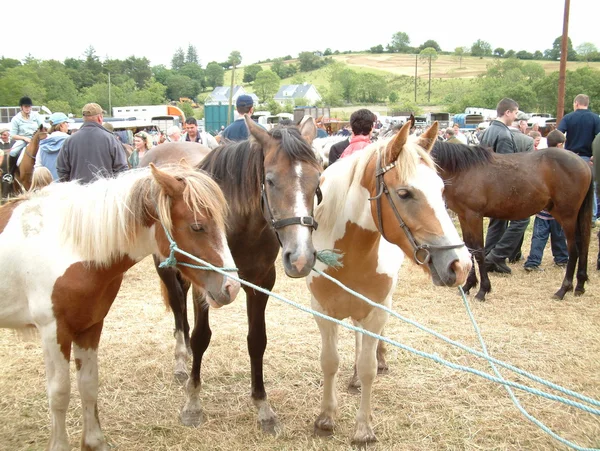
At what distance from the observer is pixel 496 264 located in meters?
7.44

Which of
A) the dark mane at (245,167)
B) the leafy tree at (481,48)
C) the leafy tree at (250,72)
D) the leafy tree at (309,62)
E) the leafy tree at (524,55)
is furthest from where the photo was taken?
the leafy tree at (309,62)

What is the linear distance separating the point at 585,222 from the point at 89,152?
20.3 feet

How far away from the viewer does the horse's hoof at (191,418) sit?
348cm

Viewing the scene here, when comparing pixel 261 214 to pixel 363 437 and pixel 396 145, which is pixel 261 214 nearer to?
pixel 396 145

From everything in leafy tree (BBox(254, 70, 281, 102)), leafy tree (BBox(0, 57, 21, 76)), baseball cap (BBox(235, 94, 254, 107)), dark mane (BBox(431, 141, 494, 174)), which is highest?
leafy tree (BBox(0, 57, 21, 76))

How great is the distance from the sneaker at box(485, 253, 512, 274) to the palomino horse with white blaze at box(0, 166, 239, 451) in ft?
19.0

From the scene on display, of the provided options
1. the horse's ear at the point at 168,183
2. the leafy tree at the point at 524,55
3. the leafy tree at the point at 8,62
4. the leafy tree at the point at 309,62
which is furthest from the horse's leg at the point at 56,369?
the leafy tree at the point at 309,62

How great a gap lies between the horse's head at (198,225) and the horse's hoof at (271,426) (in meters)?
1.34

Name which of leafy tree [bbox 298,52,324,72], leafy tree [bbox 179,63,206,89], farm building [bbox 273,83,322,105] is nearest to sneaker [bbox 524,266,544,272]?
farm building [bbox 273,83,322,105]

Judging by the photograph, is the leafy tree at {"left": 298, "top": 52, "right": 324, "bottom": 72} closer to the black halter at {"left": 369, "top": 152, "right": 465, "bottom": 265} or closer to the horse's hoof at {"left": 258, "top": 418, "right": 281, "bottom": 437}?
the horse's hoof at {"left": 258, "top": 418, "right": 281, "bottom": 437}

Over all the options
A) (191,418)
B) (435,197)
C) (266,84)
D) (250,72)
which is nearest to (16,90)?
(266,84)

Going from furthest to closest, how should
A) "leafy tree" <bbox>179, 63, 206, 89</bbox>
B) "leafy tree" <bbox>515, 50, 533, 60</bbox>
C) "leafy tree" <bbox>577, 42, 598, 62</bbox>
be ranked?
"leafy tree" <bbox>179, 63, 206, 89</bbox>, "leafy tree" <bbox>515, 50, 533, 60</bbox>, "leafy tree" <bbox>577, 42, 598, 62</bbox>

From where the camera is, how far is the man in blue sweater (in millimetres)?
8133

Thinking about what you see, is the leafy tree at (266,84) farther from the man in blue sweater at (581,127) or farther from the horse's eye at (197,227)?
the horse's eye at (197,227)
